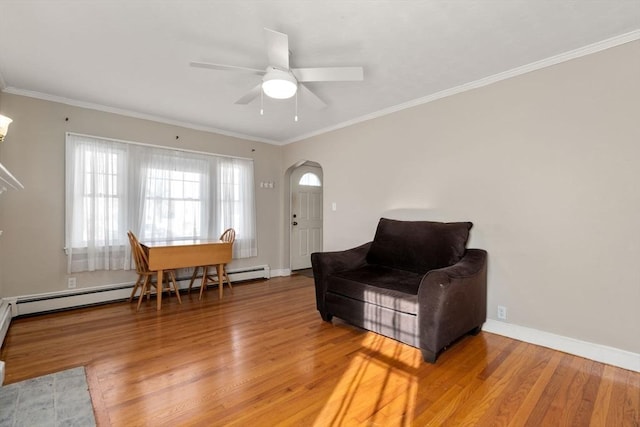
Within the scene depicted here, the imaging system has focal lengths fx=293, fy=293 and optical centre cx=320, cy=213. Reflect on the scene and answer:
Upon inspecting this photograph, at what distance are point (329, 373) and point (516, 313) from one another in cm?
176

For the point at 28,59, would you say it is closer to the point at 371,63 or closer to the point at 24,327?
the point at 24,327

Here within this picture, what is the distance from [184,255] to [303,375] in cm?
226

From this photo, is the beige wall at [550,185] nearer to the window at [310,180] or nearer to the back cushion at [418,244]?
the back cushion at [418,244]

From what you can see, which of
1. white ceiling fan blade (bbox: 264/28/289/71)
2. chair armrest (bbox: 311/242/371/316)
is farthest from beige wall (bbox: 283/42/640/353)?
white ceiling fan blade (bbox: 264/28/289/71)

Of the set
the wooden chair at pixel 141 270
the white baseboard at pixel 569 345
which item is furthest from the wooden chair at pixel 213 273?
the white baseboard at pixel 569 345

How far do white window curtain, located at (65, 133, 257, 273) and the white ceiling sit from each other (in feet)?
2.41

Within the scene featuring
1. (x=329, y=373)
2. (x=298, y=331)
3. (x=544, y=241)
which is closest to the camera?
(x=329, y=373)

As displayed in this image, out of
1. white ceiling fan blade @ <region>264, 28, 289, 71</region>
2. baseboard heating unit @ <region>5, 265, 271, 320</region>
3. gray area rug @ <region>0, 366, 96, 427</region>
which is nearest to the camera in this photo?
gray area rug @ <region>0, 366, 96, 427</region>

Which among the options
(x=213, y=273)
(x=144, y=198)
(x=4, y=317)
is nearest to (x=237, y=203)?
(x=213, y=273)

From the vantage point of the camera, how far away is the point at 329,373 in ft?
6.46

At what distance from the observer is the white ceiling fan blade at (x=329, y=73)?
211 centimetres

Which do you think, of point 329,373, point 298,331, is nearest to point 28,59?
point 298,331

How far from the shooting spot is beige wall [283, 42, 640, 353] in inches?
82.0

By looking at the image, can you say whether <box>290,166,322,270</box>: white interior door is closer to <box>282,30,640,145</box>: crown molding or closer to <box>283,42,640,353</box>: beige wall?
<box>282,30,640,145</box>: crown molding
